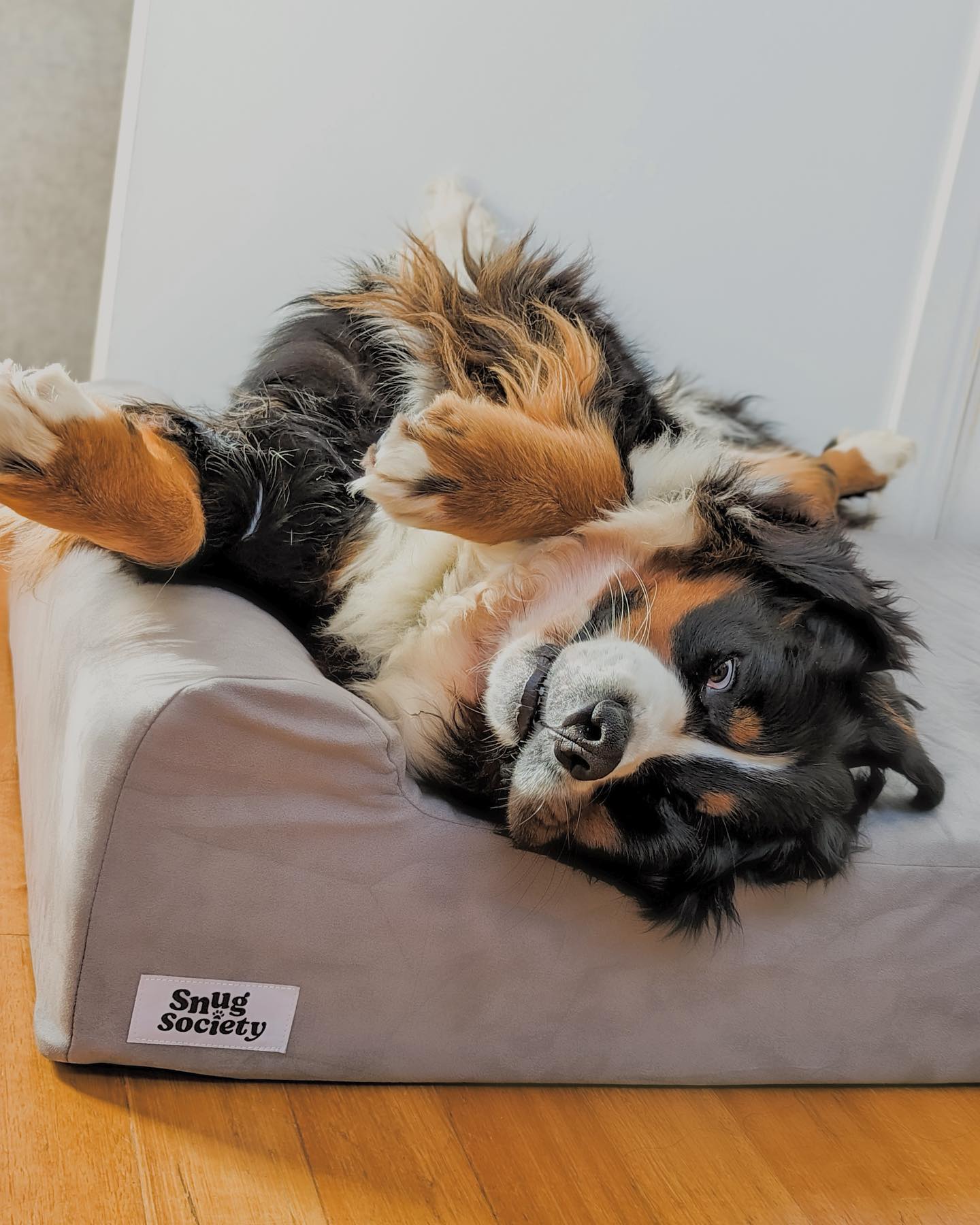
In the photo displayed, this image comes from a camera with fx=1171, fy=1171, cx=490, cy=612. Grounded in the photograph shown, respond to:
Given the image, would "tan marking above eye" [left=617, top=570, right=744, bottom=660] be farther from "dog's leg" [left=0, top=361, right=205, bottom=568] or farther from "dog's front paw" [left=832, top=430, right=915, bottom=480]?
"dog's front paw" [left=832, top=430, right=915, bottom=480]

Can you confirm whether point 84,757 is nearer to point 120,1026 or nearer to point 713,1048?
point 120,1026

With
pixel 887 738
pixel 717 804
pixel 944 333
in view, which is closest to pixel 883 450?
pixel 944 333

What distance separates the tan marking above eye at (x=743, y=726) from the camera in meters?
1.52

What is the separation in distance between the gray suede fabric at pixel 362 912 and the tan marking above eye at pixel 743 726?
27 cm

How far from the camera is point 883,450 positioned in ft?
8.32

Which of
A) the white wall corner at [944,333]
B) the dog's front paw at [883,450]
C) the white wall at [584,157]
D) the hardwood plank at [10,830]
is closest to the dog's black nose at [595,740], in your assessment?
the hardwood plank at [10,830]

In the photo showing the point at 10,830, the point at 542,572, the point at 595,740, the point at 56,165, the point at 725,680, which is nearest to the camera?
the point at 595,740

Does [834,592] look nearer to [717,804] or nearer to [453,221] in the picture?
[717,804]

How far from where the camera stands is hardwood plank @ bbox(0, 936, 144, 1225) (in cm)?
123

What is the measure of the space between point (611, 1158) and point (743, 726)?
2.00 ft

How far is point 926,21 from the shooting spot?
9.81ft

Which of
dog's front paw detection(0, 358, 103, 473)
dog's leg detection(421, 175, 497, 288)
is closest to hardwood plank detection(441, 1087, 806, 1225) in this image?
dog's front paw detection(0, 358, 103, 473)

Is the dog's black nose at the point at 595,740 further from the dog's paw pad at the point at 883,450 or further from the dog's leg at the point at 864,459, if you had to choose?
the dog's paw pad at the point at 883,450

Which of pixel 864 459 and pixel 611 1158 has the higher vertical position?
pixel 864 459
